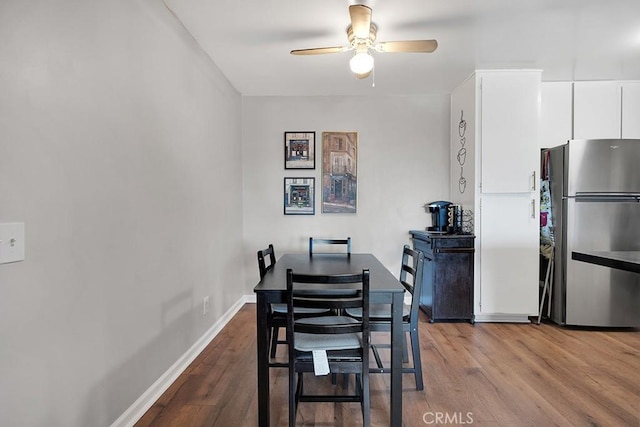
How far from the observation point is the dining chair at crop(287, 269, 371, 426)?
1.58 meters

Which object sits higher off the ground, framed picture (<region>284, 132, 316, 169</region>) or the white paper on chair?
framed picture (<region>284, 132, 316, 169</region>)

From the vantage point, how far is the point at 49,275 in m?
1.29

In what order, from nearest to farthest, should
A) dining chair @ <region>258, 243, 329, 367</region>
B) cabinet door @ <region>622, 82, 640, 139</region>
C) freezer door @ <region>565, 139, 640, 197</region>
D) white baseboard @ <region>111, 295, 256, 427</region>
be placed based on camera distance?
1. white baseboard @ <region>111, 295, 256, 427</region>
2. dining chair @ <region>258, 243, 329, 367</region>
3. freezer door @ <region>565, 139, 640, 197</region>
4. cabinet door @ <region>622, 82, 640, 139</region>

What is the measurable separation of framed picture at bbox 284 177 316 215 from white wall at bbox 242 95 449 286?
2.4 inches

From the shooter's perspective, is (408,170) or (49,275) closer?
(49,275)

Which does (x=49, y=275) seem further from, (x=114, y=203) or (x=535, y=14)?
(x=535, y=14)

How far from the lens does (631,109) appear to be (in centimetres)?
356

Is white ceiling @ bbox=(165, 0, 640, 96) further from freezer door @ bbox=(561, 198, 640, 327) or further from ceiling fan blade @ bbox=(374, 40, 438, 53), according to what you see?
freezer door @ bbox=(561, 198, 640, 327)

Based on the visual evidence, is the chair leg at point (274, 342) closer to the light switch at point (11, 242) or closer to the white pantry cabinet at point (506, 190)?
the light switch at point (11, 242)

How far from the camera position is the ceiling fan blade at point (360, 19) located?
1949mm

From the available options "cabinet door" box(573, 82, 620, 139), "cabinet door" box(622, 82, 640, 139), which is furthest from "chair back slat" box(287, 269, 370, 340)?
"cabinet door" box(622, 82, 640, 139)

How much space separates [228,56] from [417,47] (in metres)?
1.67

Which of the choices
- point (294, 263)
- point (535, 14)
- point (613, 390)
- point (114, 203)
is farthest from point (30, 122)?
point (613, 390)

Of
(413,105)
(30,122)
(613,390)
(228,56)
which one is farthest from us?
(413,105)
